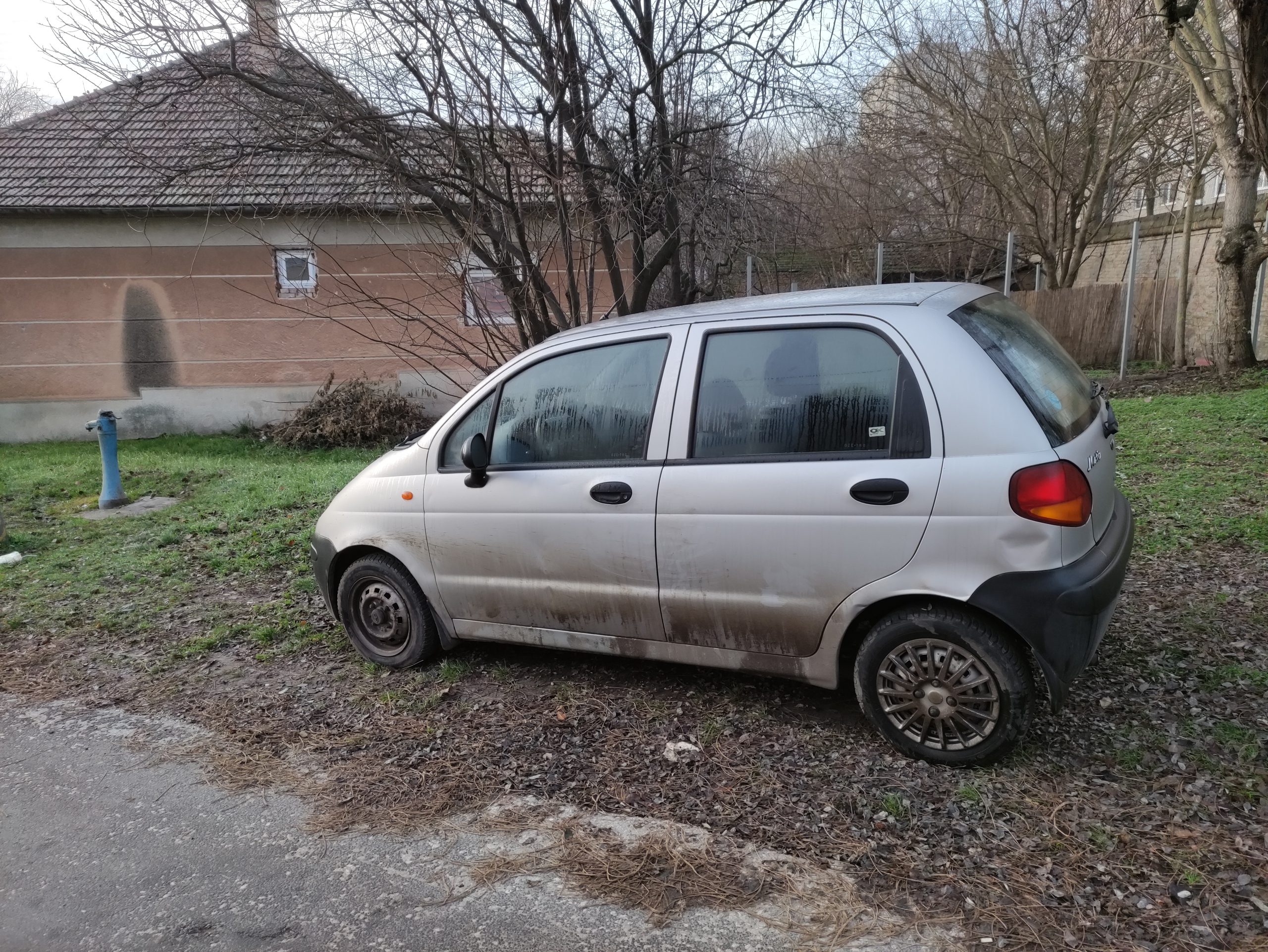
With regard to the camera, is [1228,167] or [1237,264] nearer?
[1228,167]

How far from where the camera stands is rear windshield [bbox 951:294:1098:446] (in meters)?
3.13

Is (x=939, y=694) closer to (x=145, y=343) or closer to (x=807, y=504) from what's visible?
(x=807, y=504)

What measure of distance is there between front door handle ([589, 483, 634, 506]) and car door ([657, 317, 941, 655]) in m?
0.17

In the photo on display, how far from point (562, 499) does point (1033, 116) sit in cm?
1788

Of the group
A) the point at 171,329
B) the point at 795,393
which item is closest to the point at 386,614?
the point at 795,393

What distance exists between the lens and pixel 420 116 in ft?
19.5

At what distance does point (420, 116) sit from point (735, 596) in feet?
14.1

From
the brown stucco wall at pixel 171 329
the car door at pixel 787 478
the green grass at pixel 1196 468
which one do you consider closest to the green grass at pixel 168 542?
the brown stucco wall at pixel 171 329

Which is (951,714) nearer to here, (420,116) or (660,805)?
(660,805)

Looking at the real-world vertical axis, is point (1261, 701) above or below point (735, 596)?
below

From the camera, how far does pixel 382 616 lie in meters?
4.57

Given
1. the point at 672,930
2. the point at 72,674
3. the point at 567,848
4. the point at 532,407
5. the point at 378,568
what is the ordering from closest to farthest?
the point at 672,930 → the point at 567,848 → the point at 532,407 → the point at 378,568 → the point at 72,674

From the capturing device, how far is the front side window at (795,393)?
3.26 m

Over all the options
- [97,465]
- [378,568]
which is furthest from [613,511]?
[97,465]
